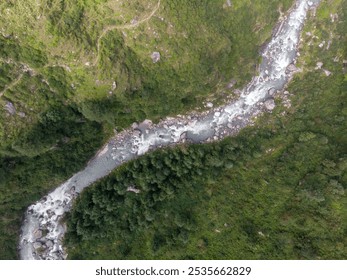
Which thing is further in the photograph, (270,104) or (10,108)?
(270,104)

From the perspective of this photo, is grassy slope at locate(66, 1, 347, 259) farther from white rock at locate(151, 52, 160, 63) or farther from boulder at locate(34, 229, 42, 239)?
white rock at locate(151, 52, 160, 63)

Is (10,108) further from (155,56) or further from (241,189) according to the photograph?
(241,189)

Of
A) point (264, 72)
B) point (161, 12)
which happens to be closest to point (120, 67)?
point (161, 12)

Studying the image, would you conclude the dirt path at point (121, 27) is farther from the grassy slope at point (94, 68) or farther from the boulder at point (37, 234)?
the boulder at point (37, 234)

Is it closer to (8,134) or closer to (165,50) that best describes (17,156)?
(8,134)

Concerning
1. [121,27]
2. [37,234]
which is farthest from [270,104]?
[37,234]
